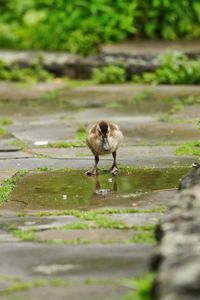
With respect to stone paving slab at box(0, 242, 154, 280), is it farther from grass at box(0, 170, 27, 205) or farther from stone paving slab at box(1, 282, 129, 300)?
grass at box(0, 170, 27, 205)

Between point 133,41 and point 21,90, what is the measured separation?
2456mm

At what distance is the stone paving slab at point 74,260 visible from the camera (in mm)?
5004

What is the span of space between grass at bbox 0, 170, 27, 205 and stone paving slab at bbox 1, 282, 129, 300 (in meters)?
2.42

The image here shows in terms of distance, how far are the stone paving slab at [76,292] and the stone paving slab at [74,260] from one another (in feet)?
0.57

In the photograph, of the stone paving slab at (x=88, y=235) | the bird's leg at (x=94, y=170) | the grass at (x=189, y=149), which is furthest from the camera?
the grass at (x=189, y=149)

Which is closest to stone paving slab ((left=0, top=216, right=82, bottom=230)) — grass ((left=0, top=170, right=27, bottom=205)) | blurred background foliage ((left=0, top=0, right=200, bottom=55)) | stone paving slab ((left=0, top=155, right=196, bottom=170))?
grass ((left=0, top=170, right=27, bottom=205))

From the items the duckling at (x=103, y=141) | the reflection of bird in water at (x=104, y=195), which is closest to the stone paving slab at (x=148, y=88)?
the duckling at (x=103, y=141)

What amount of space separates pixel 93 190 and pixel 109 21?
785cm

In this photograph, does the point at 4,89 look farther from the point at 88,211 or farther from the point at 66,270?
the point at 66,270

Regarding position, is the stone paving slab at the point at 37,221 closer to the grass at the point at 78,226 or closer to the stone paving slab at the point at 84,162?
the grass at the point at 78,226

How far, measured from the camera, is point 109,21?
15.0 m

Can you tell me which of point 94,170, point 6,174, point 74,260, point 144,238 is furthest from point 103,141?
point 74,260

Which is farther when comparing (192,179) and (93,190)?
(93,190)

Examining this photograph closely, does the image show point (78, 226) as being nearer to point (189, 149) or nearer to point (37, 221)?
point (37, 221)
